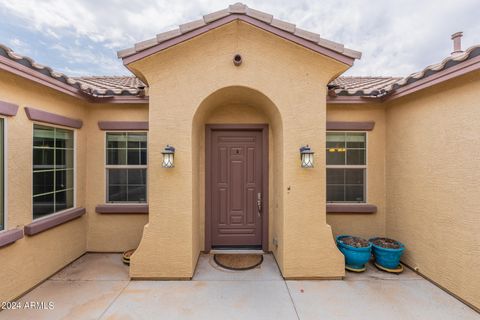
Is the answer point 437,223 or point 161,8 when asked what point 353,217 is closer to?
point 437,223

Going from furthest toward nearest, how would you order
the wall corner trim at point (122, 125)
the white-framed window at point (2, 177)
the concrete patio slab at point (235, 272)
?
1. the wall corner trim at point (122, 125)
2. the concrete patio slab at point (235, 272)
3. the white-framed window at point (2, 177)

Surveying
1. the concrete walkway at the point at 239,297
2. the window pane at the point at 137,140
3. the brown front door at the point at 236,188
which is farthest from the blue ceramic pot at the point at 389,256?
the window pane at the point at 137,140

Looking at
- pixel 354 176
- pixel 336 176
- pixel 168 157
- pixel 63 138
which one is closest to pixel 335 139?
pixel 336 176

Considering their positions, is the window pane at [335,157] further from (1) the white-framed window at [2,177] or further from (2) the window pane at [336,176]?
(1) the white-framed window at [2,177]

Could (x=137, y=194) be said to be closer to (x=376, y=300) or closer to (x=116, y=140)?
(x=116, y=140)

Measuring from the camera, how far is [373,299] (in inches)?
133

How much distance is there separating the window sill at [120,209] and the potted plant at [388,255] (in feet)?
16.8

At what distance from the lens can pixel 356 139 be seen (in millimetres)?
5098

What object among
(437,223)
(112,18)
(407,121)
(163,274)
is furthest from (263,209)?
(112,18)

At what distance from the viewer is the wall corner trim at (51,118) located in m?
3.63

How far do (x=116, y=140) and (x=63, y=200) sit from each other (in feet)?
5.47

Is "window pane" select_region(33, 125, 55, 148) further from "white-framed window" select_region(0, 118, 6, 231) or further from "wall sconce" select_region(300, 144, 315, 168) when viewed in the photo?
"wall sconce" select_region(300, 144, 315, 168)

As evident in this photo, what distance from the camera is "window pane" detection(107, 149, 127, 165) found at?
200 inches

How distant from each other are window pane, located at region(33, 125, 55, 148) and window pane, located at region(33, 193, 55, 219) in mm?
1001
